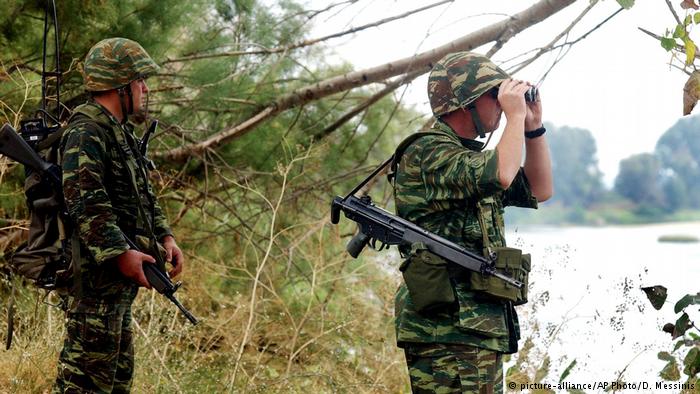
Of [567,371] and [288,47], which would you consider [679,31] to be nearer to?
[567,371]

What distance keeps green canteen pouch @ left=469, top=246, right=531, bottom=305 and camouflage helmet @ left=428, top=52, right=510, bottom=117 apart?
0.44 m

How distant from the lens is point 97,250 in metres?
2.64

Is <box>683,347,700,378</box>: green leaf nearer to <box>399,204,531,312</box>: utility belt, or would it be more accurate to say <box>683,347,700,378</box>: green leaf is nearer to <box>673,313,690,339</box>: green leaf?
<box>673,313,690,339</box>: green leaf

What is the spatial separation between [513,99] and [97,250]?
131cm

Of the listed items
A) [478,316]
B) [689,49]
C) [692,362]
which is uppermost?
[689,49]

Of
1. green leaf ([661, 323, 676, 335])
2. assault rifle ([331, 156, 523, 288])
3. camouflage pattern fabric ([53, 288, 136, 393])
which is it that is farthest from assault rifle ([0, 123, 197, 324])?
green leaf ([661, 323, 676, 335])

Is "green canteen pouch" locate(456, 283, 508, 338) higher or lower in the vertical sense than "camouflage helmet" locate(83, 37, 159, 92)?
lower

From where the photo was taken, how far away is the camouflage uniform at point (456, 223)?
233 centimetres

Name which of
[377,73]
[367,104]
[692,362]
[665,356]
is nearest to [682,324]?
[692,362]

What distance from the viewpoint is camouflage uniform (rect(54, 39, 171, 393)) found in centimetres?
265

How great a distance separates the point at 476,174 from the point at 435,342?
47 centimetres

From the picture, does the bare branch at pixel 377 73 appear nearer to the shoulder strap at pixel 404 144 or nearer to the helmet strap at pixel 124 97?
the shoulder strap at pixel 404 144

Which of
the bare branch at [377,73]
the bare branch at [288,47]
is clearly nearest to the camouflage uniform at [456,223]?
the bare branch at [377,73]

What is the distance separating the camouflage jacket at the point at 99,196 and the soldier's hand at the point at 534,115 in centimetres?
125
